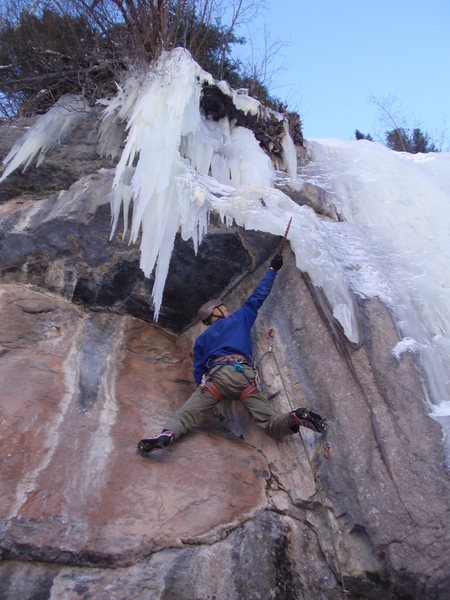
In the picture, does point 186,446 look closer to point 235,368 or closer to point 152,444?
point 152,444

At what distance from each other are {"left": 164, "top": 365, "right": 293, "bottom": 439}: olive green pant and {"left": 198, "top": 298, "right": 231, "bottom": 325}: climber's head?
0.62 m

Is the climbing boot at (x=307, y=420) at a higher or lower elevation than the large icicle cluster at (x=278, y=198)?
lower

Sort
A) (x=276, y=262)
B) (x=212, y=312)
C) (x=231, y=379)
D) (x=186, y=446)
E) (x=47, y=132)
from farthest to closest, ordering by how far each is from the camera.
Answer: (x=47, y=132), (x=212, y=312), (x=276, y=262), (x=231, y=379), (x=186, y=446)

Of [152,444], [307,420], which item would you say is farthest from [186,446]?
[307,420]

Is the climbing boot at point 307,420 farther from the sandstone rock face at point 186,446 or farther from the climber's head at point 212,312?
the climber's head at point 212,312

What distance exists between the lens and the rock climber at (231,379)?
12.1ft

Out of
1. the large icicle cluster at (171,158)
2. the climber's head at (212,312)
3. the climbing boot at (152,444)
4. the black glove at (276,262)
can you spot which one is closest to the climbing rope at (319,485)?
the climber's head at (212,312)

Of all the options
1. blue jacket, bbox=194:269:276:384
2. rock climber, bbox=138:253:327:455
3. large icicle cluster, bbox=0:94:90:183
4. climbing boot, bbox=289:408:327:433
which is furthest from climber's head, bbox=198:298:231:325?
large icicle cluster, bbox=0:94:90:183

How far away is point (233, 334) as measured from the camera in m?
4.22

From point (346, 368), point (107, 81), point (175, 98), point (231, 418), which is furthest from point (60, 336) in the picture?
point (107, 81)

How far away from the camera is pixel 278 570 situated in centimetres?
323

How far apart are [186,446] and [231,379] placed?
61cm

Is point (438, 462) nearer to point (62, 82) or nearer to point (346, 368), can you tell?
point (346, 368)

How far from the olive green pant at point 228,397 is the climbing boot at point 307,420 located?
18cm
